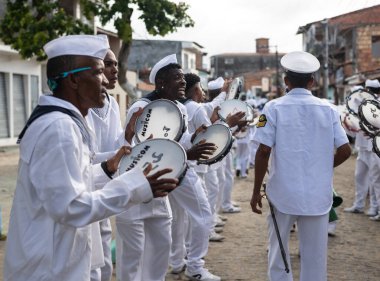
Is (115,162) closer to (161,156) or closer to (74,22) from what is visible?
(161,156)

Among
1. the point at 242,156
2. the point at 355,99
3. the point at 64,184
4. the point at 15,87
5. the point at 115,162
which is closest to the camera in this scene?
the point at 64,184

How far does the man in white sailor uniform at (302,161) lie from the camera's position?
4820 mm

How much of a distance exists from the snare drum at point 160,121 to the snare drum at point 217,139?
54 centimetres

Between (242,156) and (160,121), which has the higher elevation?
(160,121)

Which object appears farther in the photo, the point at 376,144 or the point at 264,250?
the point at 264,250

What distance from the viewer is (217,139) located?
5.38 metres

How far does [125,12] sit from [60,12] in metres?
1.76

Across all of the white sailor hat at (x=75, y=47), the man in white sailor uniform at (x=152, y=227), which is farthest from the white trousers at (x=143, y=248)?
the white sailor hat at (x=75, y=47)

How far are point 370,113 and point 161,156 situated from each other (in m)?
6.10

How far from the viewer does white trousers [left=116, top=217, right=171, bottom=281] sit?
4.95 metres

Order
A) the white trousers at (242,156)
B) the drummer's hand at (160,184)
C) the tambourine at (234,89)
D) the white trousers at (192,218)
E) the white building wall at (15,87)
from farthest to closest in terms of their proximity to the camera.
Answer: the white building wall at (15,87) < the white trousers at (242,156) < the tambourine at (234,89) < the white trousers at (192,218) < the drummer's hand at (160,184)

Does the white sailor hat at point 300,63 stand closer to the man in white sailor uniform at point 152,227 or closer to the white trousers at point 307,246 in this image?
the man in white sailor uniform at point 152,227

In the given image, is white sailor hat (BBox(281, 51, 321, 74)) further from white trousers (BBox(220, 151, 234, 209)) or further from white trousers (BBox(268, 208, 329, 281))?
white trousers (BBox(220, 151, 234, 209))

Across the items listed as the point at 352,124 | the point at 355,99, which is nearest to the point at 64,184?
the point at 355,99
